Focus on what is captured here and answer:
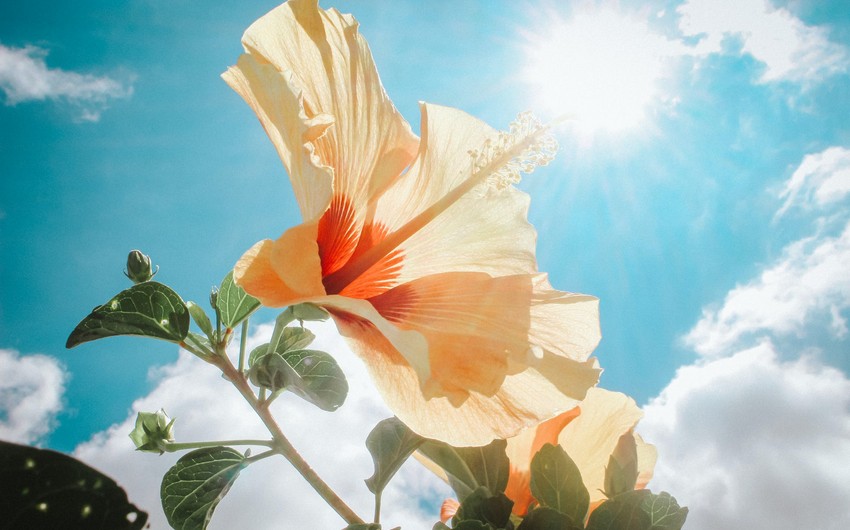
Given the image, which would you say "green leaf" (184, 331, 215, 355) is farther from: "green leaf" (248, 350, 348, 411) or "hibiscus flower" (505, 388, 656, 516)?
"hibiscus flower" (505, 388, 656, 516)

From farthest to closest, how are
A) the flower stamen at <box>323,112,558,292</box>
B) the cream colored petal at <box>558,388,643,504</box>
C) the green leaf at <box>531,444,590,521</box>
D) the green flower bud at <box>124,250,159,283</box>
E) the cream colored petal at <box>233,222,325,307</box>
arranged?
the green flower bud at <box>124,250,159,283</box> < the cream colored petal at <box>558,388,643,504</box> < the flower stamen at <box>323,112,558,292</box> < the green leaf at <box>531,444,590,521</box> < the cream colored petal at <box>233,222,325,307</box>

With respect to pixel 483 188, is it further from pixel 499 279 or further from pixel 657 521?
pixel 657 521

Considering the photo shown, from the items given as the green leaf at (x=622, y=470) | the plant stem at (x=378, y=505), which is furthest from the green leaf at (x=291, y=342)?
the green leaf at (x=622, y=470)

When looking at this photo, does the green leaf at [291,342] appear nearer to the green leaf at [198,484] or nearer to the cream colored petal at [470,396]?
the green leaf at [198,484]

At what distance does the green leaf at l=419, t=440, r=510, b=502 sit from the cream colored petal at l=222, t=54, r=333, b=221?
487 millimetres

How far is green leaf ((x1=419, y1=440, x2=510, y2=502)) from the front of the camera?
1068 mm

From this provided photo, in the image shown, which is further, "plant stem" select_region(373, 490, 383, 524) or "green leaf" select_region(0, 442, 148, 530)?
"plant stem" select_region(373, 490, 383, 524)

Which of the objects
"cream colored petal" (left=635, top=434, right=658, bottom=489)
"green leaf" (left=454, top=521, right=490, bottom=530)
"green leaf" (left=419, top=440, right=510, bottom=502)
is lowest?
"green leaf" (left=454, top=521, right=490, bottom=530)

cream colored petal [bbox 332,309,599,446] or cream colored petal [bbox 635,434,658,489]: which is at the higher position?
cream colored petal [bbox 635,434,658,489]

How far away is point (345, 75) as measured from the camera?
3.73 feet

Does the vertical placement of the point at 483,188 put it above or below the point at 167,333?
above

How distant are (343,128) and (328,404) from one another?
0.50 m

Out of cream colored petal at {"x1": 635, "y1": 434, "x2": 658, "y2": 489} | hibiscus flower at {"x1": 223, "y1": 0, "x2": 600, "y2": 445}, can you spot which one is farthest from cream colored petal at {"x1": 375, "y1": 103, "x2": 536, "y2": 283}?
cream colored petal at {"x1": 635, "y1": 434, "x2": 658, "y2": 489}

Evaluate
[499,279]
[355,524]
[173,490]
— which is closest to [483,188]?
[499,279]
